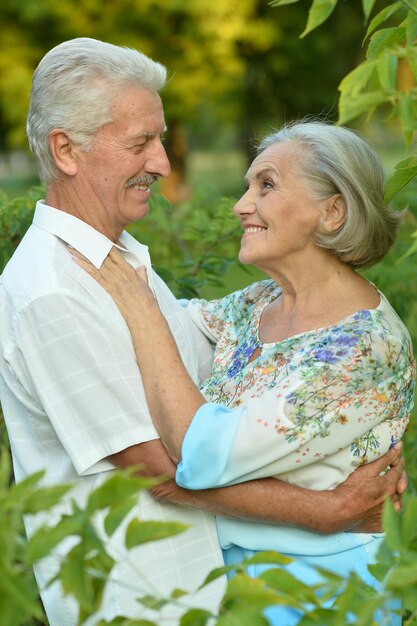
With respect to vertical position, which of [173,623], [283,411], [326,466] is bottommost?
[173,623]

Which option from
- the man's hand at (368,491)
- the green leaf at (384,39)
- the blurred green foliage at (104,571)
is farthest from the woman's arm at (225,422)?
the blurred green foliage at (104,571)

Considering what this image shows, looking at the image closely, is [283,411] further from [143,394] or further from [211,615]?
[211,615]

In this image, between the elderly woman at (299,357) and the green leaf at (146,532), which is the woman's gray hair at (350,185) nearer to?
the elderly woman at (299,357)

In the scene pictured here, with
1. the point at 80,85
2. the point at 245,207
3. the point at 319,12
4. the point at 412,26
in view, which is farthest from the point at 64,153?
the point at 319,12

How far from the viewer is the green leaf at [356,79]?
2.01m

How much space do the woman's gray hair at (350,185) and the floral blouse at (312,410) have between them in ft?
0.64

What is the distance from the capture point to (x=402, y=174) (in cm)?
270

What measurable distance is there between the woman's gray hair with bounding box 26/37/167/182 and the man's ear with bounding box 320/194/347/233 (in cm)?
71

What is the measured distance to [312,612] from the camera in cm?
185

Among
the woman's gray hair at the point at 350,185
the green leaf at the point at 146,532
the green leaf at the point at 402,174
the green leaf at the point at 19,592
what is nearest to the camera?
the green leaf at the point at 19,592

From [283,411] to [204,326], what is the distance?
3.17 feet

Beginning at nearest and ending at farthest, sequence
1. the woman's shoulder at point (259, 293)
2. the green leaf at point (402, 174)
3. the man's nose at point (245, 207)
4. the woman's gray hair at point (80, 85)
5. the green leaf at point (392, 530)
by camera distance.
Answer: the green leaf at point (392, 530), the green leaf at point (402, 174), the woman's gray hair at point (80, 85), the man's nose at point (245, 207), the woman's shoulder at point (259, 293)

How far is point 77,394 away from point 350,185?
1.11 m

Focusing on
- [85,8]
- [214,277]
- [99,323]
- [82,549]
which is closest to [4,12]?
[85,8]
